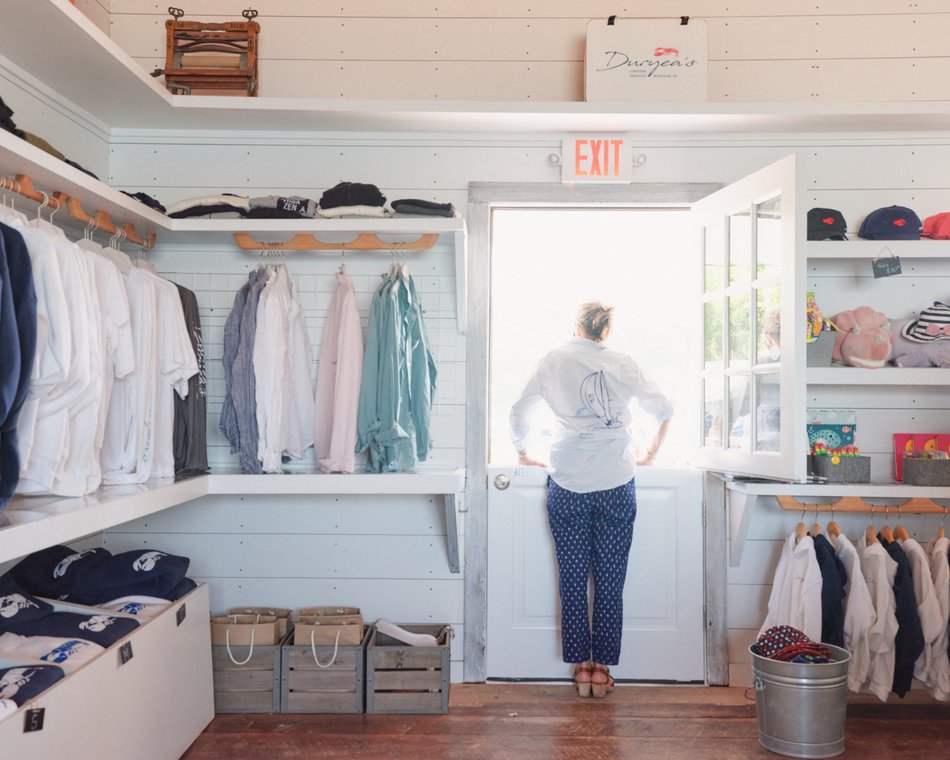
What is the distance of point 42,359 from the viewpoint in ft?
7.38

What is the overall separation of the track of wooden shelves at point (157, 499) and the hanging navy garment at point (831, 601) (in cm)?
142

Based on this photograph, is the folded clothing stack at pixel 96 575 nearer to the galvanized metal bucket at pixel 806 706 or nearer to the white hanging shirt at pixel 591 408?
the white hanging shirt at pixel 591 408

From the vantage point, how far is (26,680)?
6.79ft

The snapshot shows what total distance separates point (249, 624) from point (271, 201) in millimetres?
1639

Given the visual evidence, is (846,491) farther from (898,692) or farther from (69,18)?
(69,18)

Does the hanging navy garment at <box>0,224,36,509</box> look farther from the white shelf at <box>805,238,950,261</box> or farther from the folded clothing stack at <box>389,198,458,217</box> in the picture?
the white shelf at <box>805,238,950,261</box>

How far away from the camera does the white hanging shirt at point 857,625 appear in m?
3.25

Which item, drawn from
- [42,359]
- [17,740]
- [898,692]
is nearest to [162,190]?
[42,359]

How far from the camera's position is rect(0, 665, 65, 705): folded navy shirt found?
201 cm

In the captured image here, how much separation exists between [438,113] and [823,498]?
2238 millimetres

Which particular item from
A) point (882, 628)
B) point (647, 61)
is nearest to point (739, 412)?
point (882, 628)

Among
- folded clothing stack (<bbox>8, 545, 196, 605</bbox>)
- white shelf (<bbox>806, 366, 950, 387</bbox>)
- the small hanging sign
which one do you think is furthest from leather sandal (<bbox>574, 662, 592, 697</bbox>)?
the small hanging sign

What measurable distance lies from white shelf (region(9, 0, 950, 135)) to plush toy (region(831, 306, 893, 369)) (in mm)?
796

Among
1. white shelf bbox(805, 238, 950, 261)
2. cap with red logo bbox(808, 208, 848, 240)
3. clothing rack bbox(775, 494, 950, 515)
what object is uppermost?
cap with red logo bbox(808, 208, 848, 240)
